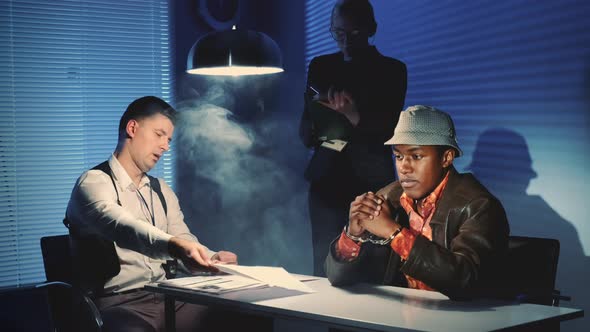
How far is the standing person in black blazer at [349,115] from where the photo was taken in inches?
139

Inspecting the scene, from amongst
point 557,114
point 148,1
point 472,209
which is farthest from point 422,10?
point 148,1

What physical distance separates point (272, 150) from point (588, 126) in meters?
2.89

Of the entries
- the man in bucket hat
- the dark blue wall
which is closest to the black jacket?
the dark blue wall

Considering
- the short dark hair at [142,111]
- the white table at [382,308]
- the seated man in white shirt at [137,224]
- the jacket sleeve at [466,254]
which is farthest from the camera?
the short dark hair at [142,111]

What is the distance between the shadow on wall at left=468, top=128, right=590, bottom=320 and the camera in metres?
3.09

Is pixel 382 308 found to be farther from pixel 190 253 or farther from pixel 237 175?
pixel 237 175

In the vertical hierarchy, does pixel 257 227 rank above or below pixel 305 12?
below

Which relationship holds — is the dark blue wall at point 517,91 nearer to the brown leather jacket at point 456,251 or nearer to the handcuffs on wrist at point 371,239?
the brown leather jacket at point 456,251

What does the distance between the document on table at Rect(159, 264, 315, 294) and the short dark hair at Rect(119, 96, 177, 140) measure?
→ 99 centimetres

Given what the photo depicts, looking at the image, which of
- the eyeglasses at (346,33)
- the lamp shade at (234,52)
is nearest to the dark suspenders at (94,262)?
the lamp shade at (234,52)

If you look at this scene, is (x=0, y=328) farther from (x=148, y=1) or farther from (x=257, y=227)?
(x=148, y=1)

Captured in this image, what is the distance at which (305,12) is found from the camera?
16.8ft

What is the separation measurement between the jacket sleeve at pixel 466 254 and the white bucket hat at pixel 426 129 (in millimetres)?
292

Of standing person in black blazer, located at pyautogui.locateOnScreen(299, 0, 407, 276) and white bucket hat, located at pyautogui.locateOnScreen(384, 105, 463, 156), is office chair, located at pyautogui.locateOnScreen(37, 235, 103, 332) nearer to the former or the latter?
white bucket hat, located at pyautogui.locateOnScreen(384, 105, 463, 156)
